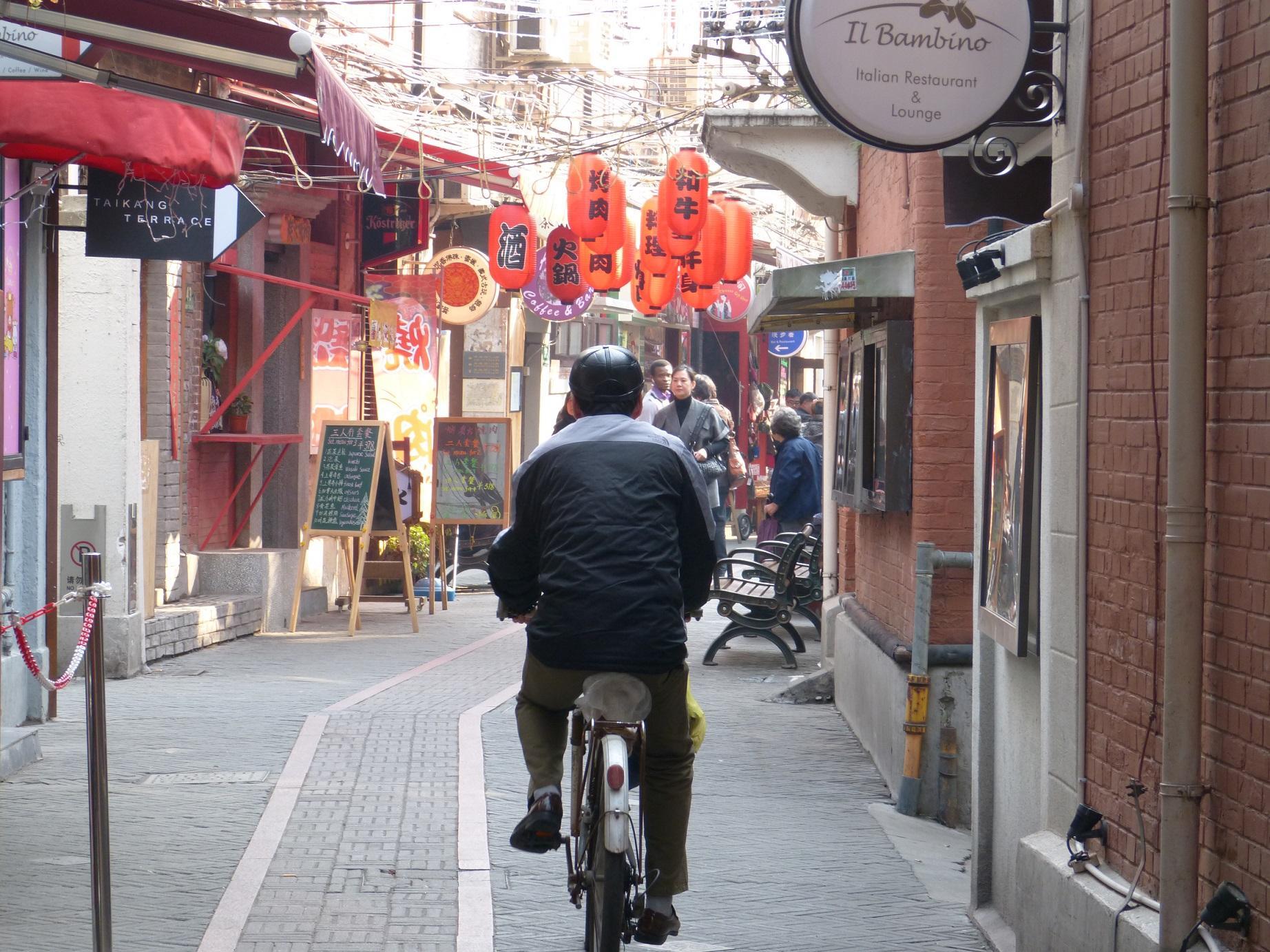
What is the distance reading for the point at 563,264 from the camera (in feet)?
70.4

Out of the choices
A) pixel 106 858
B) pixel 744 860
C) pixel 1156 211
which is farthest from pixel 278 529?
pixel 1156 211

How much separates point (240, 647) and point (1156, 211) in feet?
35.0

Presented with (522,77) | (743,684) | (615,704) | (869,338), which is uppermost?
(522,77)

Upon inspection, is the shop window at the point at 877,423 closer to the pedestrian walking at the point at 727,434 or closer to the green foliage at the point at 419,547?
the pedestrian walking at the point at 727,434

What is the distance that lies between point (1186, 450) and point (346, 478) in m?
11.6

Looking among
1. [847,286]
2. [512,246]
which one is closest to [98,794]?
[847,286]

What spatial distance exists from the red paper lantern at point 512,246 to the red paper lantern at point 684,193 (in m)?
3.36

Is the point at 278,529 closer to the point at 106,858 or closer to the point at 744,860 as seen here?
the point at 744,860

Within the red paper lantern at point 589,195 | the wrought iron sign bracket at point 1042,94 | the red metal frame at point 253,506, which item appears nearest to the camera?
the wrought iron sign bracket at point 1042,94

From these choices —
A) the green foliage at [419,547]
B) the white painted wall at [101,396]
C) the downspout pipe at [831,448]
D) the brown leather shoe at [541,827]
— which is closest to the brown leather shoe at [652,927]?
the brown leather shoe at [541,827]

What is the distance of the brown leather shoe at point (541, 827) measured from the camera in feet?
16.6

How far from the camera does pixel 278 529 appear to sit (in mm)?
16875

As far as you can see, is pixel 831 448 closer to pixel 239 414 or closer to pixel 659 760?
pixel 239 414

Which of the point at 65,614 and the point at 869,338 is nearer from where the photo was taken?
the point at 869,338
